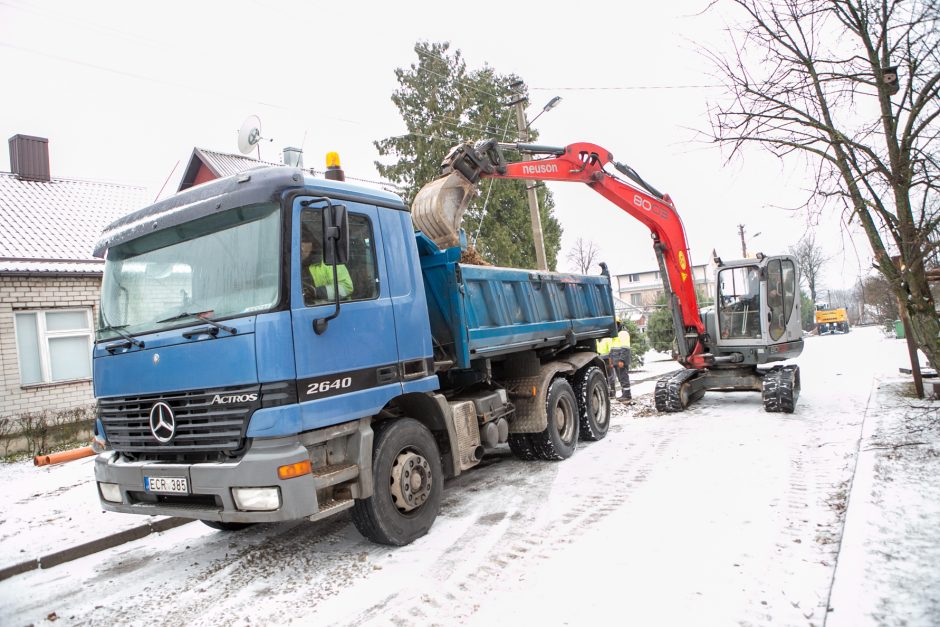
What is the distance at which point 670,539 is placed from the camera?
4.49 meters

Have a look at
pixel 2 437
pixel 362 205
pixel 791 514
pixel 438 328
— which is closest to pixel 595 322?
pixel 438 328

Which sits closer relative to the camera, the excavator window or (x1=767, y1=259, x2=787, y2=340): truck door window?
(x1=767, y1=259, x2=787, y2=340): truck door window

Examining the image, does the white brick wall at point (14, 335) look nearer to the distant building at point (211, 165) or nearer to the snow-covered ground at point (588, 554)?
the snow-covered ground at point (588, 554)

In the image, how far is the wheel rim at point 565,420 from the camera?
25.6 feet

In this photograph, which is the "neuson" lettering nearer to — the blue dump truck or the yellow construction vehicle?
the blue dump truck

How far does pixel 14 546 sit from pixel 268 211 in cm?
412

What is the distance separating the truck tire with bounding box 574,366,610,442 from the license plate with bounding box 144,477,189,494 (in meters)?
5.61

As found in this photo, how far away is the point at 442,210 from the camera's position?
22.1 feet

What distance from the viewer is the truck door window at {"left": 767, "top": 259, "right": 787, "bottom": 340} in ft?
36.1

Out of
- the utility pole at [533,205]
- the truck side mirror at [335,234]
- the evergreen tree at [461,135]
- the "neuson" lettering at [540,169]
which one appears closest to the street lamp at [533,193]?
the utility pole at [533,205]

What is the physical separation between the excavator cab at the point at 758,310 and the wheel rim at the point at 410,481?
8041mm

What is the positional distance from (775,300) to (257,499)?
10.2 m

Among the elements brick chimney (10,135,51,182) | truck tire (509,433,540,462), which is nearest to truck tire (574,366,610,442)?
truck tire (509,433,540,462)

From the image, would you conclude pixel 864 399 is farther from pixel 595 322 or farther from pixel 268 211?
pixel 268 211
